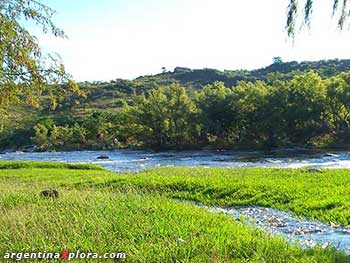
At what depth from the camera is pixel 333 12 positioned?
304 inches

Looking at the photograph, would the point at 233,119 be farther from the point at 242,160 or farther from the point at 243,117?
the point at 242,160

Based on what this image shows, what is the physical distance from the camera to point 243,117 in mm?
79938

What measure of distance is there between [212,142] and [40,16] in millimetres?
69280

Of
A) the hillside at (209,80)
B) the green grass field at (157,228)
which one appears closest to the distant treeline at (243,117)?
the green grass field at (157,228)

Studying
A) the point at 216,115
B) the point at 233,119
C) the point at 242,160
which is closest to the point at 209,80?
the point at 216,115

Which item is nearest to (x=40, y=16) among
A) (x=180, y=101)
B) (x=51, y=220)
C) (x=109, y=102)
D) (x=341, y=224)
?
(x=51, y=220)

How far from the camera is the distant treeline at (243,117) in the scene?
73.9 meters

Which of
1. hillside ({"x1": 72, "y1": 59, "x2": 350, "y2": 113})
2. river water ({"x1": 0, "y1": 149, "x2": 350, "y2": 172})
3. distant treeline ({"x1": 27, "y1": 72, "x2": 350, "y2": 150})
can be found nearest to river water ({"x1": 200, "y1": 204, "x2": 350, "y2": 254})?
river water ({"x1": 0, "y1": 149, "x2": 350, "y2": 172})

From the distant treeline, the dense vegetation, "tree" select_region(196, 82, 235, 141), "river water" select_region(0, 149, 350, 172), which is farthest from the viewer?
"tree" select_region(196, 82, 235, 141)

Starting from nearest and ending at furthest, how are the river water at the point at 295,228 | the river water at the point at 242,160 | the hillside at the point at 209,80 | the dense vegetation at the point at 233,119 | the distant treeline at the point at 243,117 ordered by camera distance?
1. the river water at the point at 295,228
2. the river water at the point at 242,160
3. the distant treeline at the point at 243,117
4. the dense vegetation at the point at 233,119
5. the hillside at the point at 209,80

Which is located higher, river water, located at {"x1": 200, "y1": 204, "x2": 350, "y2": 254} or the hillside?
the hillside

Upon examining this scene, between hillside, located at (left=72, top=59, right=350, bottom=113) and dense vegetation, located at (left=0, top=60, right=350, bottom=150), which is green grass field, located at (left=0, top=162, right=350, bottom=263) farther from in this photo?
hillside, located at (left=72, top=59, right=350, bottom=113)

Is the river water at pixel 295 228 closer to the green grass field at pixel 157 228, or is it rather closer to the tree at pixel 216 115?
the green grass field at pixel 157 228

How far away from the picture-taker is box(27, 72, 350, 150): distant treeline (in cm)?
7388
